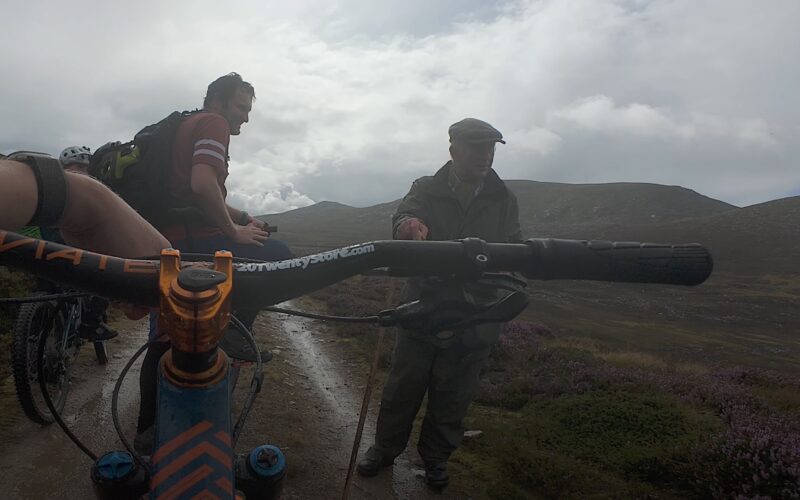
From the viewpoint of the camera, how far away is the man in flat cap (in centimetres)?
461

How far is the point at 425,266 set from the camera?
157 centimetres

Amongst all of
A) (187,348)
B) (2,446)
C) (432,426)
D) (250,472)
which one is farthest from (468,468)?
(187,348)

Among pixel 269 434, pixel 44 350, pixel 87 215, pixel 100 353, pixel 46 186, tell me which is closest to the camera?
pixel 46 186

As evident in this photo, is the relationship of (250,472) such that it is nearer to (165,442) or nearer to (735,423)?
(165,442)

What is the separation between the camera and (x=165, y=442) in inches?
50.2

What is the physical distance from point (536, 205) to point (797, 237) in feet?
252

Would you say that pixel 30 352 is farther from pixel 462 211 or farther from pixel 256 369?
pixel 462 211

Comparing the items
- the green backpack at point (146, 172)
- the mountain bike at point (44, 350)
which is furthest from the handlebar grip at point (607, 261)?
the mountain bike at point (44, 350)

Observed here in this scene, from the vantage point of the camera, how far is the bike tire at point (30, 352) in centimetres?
459

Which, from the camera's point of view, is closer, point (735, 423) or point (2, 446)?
point (2, 446)

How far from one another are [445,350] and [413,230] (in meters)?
1.54

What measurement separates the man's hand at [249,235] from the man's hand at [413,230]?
3.33ft

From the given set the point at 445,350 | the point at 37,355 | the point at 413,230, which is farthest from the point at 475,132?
A: the point at 37,355

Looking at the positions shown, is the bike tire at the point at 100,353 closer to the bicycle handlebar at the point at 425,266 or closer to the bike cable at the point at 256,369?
the bike cable at the point at 256,369
